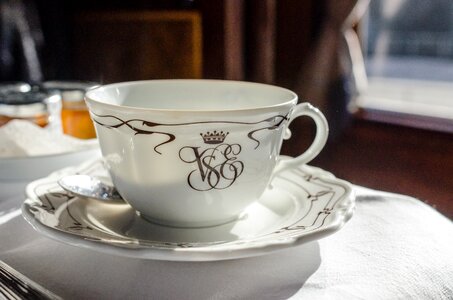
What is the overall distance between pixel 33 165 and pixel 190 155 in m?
0.21

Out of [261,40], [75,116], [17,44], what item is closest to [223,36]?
[261,40]

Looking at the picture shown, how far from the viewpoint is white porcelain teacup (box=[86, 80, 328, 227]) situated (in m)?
0.33

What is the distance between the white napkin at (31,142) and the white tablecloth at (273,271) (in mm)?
159

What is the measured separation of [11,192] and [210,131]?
229 millimetres

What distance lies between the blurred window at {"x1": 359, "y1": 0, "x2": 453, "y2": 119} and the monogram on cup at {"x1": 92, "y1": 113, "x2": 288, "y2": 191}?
990 millimetres

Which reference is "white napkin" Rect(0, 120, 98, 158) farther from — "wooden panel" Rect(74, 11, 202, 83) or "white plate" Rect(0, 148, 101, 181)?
"wooden panel" Rect(74, 11, 202, 83)

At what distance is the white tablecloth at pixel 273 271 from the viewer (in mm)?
291

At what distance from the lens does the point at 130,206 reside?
16.0 inches

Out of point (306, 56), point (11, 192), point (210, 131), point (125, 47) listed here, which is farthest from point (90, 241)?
point (125, 47)

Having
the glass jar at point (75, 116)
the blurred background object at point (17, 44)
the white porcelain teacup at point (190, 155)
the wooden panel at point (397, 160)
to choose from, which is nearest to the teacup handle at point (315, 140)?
the white porcelain teacup at point (190, 155)

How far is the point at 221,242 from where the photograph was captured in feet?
1.05

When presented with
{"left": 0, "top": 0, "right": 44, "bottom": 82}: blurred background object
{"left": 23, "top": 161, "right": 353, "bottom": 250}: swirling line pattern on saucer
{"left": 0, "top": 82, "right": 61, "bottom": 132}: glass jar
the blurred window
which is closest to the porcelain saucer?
{"left": 23, "top": 161, "right": 353, "bottom": 250}: swirling line pattern on saucer

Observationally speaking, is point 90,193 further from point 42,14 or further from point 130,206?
point 42,14

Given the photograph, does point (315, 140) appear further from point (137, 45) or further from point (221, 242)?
point (137, 45)
